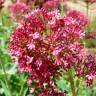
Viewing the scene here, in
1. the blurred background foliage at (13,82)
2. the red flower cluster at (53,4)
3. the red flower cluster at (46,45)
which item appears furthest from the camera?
the red flower cluster at (53,4)

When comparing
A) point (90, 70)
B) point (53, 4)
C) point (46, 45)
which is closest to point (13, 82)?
point (90, 70)

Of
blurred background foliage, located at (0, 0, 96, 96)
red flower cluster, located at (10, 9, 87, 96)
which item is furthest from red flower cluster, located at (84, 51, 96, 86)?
blurred background foliage, located at (0, 0, 96, 96)

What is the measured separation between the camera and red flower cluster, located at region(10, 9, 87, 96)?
261cm

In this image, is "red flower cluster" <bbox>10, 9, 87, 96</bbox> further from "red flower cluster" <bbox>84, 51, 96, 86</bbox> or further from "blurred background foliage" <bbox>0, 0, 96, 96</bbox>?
"blurred background foliage" <bbox>0, 0, 96, 96</bbox>

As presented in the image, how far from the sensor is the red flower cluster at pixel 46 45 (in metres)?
2.61

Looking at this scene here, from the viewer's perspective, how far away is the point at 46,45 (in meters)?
2.62

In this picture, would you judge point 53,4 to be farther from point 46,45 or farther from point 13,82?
point 46,45

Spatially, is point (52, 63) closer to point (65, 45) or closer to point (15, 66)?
point (65, 45)

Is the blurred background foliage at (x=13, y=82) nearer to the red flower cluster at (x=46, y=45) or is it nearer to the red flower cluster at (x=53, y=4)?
the red flower cluster at (x=46, y=45)

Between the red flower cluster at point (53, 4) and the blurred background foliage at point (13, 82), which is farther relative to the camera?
the red flower cluster at point (53, 4)

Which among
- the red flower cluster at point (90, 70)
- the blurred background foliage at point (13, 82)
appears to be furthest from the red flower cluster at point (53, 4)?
the red flower cluster at point (90, 70)

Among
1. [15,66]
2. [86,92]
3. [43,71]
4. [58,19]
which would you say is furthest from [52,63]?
[15,66]

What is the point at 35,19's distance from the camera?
270 cm

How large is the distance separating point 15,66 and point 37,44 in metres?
2.05
